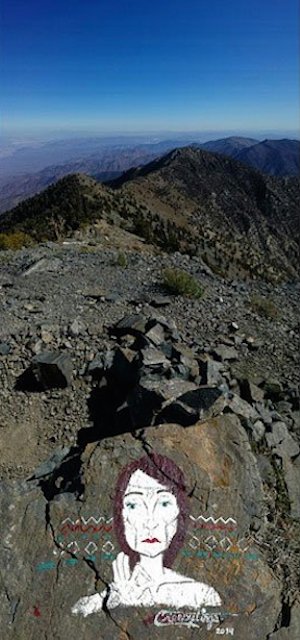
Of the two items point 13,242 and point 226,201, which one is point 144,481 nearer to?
point 13,242

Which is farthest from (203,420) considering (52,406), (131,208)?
(131,208)

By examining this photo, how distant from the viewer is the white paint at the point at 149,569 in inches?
176

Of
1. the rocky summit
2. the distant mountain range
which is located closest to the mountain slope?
the distant mountain range

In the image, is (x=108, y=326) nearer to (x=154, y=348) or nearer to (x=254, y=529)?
(x=154, y=348)

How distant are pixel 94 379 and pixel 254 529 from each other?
467cm

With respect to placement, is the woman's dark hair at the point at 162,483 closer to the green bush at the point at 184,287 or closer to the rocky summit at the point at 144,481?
the rocky summit at the point at 144,481

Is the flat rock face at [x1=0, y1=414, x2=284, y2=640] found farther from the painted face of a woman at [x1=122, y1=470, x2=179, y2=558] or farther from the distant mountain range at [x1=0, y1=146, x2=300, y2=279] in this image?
the distant mountain range at [x1=0, y1=146, x2=300, y2=279]

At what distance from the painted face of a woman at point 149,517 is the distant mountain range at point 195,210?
60.0ft

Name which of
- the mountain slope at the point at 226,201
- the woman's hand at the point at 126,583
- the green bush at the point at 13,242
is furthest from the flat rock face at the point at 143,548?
the mountain slope at the point at 226,201

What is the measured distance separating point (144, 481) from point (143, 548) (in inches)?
28.9

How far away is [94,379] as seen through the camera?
884 centimetres

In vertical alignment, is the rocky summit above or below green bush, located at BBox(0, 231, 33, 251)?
below

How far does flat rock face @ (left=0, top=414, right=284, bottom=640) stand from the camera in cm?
439

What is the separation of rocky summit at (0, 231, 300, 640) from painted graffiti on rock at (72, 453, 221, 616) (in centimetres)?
1
